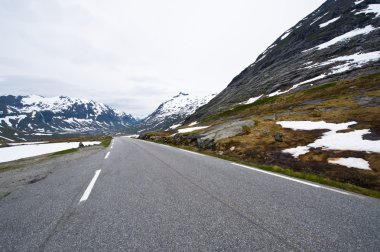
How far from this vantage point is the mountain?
237 ft

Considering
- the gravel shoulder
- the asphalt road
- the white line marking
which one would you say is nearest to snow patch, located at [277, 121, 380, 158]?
the asphalt road

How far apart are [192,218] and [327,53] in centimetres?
10979

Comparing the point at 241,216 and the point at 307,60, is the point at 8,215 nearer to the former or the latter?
the point at 241,216

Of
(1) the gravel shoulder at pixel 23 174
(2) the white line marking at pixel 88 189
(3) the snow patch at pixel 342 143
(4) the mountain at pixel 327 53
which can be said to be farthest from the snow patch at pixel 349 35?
(2) the white line marking at pixel 88 189

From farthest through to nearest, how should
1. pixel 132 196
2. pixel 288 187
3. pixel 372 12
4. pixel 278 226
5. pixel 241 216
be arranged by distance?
pixel 372 12, pixel 288 187, pixel 132 196, pixel 241 216, pixel 278 226

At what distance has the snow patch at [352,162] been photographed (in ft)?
34.9

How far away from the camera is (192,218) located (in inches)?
202

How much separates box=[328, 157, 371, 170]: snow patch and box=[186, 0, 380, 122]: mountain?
63.0 m

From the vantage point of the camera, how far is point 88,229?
4.79 metres

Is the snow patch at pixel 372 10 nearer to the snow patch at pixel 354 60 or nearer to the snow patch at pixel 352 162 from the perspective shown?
the snow patch at pixel 354 60

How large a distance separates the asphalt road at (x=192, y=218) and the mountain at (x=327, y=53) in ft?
231

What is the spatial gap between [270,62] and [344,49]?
47.0m

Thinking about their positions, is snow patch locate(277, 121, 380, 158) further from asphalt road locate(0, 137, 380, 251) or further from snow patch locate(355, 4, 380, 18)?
snow patch locate(355, 4, 380, 18)

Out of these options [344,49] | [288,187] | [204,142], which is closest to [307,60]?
[344,49]
